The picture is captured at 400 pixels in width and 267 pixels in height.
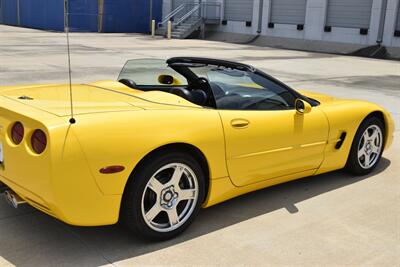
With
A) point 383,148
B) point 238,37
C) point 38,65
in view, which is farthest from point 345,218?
point 238,37

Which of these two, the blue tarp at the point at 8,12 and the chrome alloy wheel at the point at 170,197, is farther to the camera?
the blue tarp at the point at 8,12

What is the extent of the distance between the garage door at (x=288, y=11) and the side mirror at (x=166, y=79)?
Answer: 26477mm

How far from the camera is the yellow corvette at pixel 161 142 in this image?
291 cm

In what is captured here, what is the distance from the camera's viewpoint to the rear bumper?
2.87 meters

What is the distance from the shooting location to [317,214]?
397 centimetres

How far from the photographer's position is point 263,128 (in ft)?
12.4

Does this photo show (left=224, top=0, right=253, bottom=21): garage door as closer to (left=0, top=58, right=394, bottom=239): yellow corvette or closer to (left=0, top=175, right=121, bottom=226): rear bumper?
(left=0, top=58, right=394, bottom=239): yellow corvette

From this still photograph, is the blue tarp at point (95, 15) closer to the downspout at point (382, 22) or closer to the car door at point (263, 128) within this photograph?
the downspout at point (382, 22)

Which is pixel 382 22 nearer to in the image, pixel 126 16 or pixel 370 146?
pixel 126 16

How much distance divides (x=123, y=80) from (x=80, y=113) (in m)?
1.46

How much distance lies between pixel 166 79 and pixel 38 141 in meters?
2.01

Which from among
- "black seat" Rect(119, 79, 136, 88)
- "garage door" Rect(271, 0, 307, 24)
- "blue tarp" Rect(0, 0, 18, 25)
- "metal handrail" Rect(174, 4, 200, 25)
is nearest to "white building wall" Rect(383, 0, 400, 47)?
"garage door" Rect(271, 0, 307, 24)

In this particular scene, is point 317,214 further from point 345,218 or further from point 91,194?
point 91,194

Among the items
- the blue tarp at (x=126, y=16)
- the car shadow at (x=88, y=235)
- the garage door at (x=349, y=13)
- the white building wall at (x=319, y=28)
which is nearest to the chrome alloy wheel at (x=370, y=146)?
the car shadow at (x=88, y=235)
